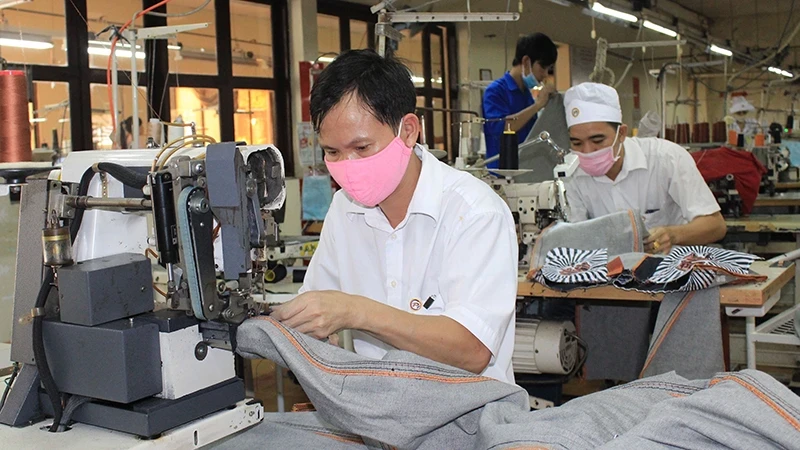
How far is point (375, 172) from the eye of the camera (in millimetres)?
1541

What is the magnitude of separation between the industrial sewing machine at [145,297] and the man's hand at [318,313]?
0.06m

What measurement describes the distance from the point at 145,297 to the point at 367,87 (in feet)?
1.92

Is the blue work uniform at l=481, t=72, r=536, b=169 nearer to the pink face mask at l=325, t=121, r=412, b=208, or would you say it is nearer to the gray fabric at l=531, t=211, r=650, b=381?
the gray fabric at l=531, t=211, r=650, b=381

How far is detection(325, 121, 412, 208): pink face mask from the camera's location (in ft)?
5.00

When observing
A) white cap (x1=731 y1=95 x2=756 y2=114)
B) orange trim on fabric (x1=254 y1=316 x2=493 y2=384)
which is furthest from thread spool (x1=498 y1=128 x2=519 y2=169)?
white cap (x1=731 y1=95 x2=756 y2=114)

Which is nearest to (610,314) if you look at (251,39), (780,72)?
(251,39)

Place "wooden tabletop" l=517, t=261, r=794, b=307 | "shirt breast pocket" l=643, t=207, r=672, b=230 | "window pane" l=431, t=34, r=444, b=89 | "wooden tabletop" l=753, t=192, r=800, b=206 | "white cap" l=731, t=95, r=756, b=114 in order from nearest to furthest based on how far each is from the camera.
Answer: "wooden tabletop" l=517, t=261, r=794, b=307, "shirt breast pocket" l=643, t=207, r=672, b=230, "wooden tabletop" l=753, t=192, r=800, b=206, "white cap" l=731, t=95, r=756, b=114, "window pane" l=431, t=34, r=444, b=89

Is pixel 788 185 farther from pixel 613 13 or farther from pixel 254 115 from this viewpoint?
pixel 254 115

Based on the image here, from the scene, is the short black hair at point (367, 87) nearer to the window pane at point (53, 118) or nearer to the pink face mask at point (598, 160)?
the pink face mask at point (598, 160)

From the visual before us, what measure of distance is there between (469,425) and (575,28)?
9437mm

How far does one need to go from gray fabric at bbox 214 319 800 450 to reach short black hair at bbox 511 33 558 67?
10.5ft

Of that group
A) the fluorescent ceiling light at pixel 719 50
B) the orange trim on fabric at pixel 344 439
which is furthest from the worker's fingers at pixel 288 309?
the fluorescent ceiling light at pixel 719 50

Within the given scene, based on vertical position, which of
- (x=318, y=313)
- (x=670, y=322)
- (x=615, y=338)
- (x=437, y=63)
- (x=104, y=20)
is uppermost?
(x=437, y=63)

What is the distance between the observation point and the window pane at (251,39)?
692 cm
